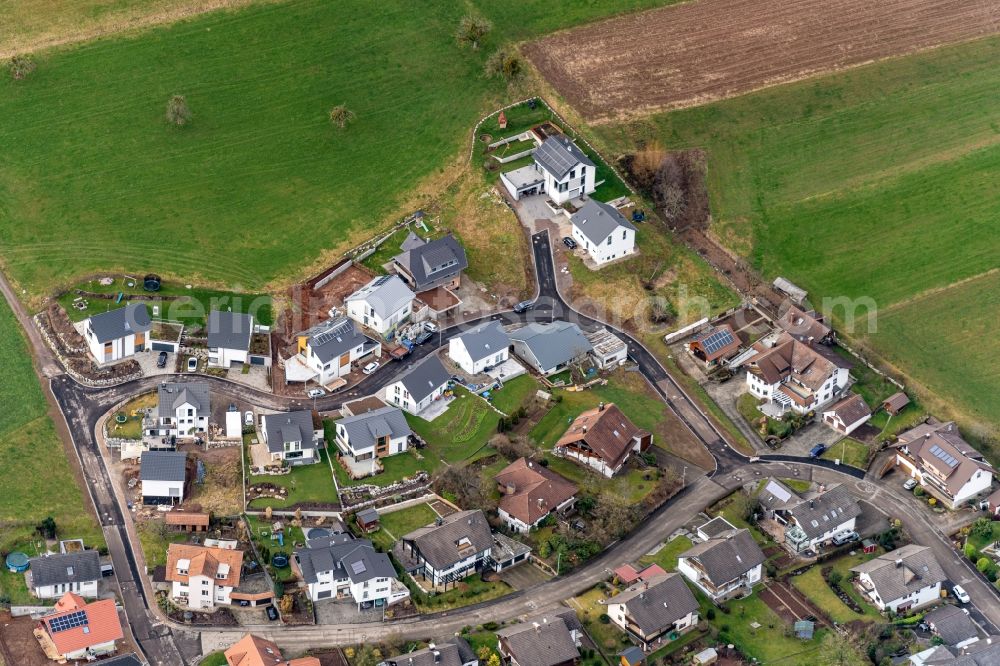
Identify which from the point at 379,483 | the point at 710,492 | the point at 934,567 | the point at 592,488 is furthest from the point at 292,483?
the point at 934,567

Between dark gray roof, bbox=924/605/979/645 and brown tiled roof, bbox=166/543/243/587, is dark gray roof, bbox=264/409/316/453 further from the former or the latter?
dark gray roof, bbox=924/605/979/645

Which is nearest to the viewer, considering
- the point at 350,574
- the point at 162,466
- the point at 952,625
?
the point at 350,574

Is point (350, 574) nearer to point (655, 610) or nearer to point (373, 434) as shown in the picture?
point (373, 434)

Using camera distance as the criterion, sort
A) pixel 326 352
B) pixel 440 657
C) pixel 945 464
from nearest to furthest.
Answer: pixel 440 657 < pixel 945 464 < pixel 326 352

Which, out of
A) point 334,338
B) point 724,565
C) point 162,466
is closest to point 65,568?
point 162,466

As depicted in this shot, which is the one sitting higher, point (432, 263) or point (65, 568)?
point (432, 263)

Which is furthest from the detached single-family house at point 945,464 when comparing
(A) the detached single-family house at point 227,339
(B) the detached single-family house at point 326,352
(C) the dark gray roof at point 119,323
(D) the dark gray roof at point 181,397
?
(C) the dark gray roof at point 119,323

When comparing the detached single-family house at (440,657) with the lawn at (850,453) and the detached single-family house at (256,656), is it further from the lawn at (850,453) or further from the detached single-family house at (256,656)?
the lawn at (850,453)

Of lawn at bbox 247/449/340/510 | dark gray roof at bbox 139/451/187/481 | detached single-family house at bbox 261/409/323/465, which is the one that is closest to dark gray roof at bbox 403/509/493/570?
lawn at bbox 247/449/340/510
